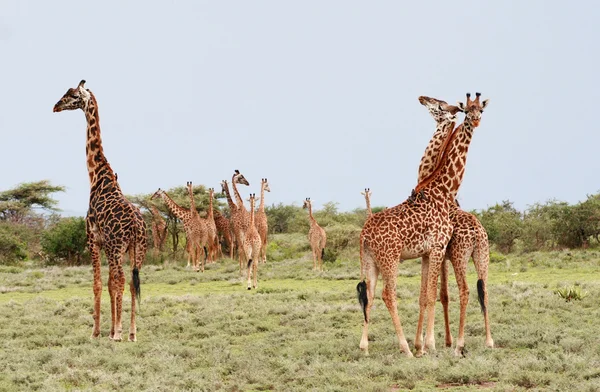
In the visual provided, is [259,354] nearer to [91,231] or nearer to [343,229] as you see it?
[91,231]

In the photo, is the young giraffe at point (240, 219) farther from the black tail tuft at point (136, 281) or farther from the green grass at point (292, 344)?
the black tail tuft at point (136, 281)

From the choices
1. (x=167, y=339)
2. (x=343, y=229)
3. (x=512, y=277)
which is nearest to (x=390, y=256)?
(x=167, y=339)

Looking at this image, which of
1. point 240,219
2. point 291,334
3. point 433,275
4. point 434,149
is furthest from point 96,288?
point 240,219

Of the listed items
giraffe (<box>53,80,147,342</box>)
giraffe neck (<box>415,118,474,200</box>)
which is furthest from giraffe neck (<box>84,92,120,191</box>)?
giraffe neck (<box>415,118,474,200</box>)

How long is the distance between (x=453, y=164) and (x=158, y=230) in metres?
20.6

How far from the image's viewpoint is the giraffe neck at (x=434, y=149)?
38.1ft

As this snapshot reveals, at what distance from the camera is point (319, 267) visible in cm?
2412

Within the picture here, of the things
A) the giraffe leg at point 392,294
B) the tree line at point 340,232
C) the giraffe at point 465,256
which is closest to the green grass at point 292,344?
the giraffe leg at point 392,294

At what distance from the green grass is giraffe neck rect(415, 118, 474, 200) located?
213cm

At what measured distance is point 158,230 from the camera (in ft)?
99.5

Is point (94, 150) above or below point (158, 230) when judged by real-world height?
above

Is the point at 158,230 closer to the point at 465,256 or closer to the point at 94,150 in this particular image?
the point at 94,150

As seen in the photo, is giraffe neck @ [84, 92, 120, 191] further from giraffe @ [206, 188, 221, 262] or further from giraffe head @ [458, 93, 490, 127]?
giraffe @ [206, 188, 221, 262]

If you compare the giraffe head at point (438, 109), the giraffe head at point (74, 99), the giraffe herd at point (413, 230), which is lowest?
the giraffe herd at point (413, 230)
